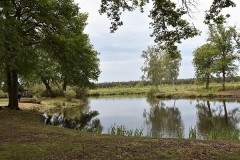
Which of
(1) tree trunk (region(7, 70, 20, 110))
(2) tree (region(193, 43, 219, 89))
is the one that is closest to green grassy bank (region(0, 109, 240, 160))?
(1) tree trunk (region(7, 70, 20, 110))

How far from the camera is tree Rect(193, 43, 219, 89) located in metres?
72.6

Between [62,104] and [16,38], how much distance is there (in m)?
24.4

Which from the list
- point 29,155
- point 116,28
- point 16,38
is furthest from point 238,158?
point 16,38

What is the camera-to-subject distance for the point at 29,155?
11.0m

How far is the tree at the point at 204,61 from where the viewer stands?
7262cm

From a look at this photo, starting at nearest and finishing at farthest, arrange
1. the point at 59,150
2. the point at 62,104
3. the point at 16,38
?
the point at 59,150
the point at 16,38
the point at 62,104

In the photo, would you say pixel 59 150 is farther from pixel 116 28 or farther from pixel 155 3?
pixel 155 3

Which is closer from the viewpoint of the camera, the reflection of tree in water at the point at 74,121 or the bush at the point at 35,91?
the reflection of tree in water at the point at 74,121

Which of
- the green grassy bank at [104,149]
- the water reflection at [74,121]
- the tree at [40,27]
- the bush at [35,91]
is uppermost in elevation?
the tree at [40,27]

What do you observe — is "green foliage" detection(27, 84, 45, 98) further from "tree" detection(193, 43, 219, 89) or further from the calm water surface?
"tree" detection(193, 43, 219, 89)

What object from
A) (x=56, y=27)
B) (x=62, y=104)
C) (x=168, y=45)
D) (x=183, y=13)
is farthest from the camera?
(x=62, y=104)

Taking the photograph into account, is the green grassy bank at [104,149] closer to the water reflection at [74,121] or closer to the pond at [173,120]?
the pond at [173,120]

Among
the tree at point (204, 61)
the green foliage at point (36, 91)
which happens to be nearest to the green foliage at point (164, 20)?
the green foliage at point (36, 91)

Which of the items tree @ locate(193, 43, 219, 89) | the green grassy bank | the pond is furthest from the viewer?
tree @ locate(193, 43, 219, 89)
